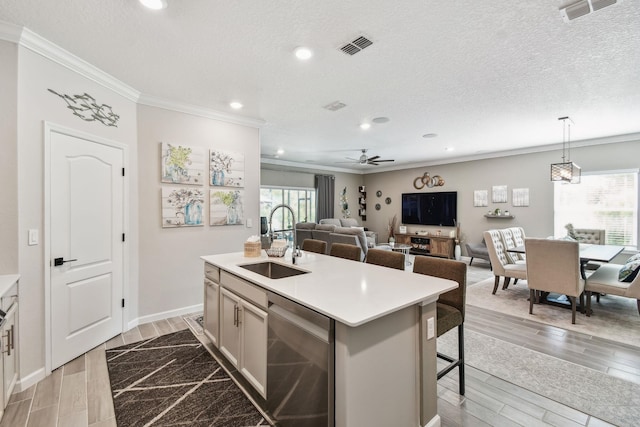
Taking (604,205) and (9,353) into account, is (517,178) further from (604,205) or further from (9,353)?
(9,353)

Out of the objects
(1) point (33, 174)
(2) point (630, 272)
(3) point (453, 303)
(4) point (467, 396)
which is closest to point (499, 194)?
(2) point (630, 272)

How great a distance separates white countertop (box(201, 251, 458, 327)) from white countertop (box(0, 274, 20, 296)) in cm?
134

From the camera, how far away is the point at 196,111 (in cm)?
377

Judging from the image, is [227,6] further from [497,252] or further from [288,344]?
[497,252]

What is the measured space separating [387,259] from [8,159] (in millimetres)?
3176

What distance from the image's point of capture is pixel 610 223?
5504 mm

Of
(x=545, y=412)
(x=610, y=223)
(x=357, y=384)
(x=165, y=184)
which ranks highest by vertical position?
(x=165, y=184)

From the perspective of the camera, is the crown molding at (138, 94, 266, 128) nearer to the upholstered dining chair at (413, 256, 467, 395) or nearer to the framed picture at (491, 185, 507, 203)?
the upholstered dining chair at (413, 256, 467, 395)

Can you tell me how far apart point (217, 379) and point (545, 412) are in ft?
8.05

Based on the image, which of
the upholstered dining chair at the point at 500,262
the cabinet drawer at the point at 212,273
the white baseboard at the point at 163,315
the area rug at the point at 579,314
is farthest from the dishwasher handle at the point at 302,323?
the upholstered dining chair at the point at 500,262

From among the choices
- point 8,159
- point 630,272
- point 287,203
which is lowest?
point 630,272

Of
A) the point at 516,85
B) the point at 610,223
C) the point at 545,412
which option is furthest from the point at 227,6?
the point at 610,223

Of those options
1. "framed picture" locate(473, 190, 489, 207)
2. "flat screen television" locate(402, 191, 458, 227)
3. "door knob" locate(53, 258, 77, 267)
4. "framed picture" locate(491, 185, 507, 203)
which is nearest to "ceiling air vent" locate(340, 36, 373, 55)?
"door knob" locate(53, 258, 77, 267)

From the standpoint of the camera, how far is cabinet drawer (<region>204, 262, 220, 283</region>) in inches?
101
